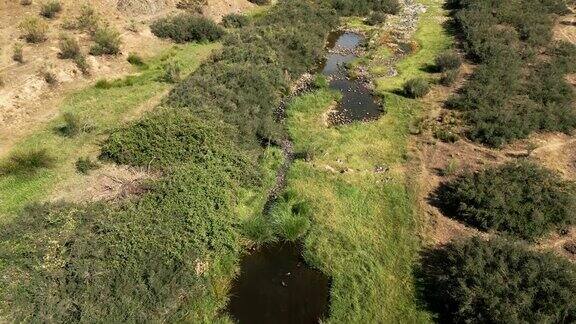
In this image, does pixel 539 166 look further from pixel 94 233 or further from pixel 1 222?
pixel 1 222

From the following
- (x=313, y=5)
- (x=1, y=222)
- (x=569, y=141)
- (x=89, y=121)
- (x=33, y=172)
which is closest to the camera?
(x=1, y=222)

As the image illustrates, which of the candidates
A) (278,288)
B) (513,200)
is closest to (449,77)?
(513,200)

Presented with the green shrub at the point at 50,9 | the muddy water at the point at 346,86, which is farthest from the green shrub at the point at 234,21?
the green shrub at the point at 50,9

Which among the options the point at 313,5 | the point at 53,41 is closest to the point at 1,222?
the point at 53,41

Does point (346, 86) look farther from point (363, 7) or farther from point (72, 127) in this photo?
point (72, 127)

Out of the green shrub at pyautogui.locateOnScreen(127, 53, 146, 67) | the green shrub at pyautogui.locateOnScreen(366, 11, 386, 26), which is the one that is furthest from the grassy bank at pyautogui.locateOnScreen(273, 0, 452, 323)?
the green shrub at pyautogui.locateOnScreen(366, 11, 386, 26)

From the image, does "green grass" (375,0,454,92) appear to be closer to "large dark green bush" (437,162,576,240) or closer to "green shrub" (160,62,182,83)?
"large dark green bush" (437,162,576,240)

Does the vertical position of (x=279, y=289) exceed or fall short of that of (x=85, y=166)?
it falls short

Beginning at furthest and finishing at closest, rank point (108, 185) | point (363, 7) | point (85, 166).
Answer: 1. point (363, 7)
2. point (85, 166)
3. point (108, 185)
